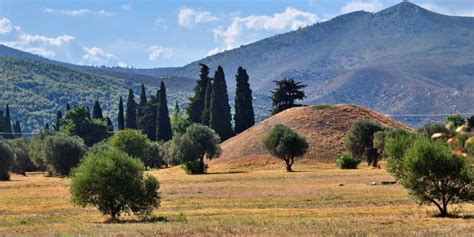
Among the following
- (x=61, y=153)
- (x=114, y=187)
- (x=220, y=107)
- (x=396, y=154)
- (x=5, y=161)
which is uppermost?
(x=220, y=107)

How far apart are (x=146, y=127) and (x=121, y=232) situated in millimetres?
155479

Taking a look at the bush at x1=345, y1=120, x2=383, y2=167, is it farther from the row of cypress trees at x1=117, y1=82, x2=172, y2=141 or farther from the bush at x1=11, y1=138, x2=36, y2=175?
the bush at x1=11, y1=138, x2=36, y2=175

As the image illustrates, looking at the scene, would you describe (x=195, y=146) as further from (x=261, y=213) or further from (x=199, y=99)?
(x=261, y=213)

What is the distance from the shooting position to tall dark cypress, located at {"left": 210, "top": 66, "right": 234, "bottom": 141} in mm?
152750

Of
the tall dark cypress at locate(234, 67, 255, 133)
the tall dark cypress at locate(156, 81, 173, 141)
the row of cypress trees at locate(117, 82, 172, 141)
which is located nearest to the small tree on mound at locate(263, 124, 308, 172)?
the tall dark cypress at locate(234, 67, 255, 133)

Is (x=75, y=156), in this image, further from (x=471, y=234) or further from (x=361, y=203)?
(x=471, y=234)

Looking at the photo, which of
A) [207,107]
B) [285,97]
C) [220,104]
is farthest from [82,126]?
[285,97]

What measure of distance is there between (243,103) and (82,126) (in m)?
48.5

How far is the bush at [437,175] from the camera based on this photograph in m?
49.3

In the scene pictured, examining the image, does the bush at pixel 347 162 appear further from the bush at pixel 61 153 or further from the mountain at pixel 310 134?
the bush at pixel 61 153

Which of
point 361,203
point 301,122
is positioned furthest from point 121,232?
point 301,122

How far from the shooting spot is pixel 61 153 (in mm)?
131500

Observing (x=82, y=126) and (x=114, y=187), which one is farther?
(x=82, y=126)

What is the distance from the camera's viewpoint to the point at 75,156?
133 meters
